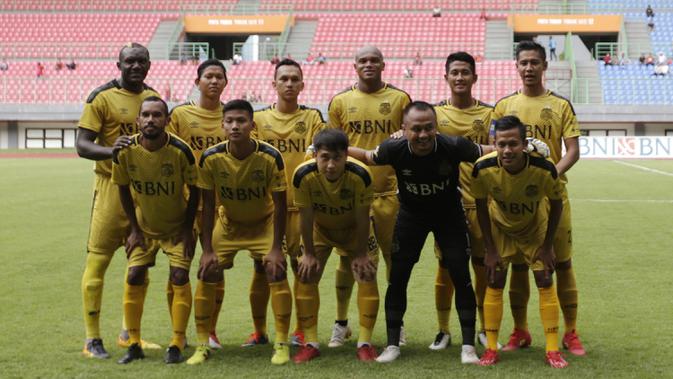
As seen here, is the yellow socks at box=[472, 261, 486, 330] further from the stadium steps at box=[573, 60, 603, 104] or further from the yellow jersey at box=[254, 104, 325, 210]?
the stadium steps at box=[573, 60, 603, 104]

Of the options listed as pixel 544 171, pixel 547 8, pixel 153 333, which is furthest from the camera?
pixel 547 8

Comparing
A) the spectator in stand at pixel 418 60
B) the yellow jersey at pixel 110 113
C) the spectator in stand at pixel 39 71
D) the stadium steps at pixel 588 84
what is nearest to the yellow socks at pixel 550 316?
the yellow jersey at pixel 110 113

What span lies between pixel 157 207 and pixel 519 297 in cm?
249

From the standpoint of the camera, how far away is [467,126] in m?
5.93

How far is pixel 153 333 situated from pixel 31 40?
44.0 meters

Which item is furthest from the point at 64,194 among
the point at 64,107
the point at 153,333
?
the point at 64,107

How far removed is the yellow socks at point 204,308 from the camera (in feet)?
17.9

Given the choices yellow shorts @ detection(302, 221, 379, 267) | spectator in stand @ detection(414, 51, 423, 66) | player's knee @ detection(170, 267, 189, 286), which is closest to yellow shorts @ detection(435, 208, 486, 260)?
yellow shorts @ detection(302, 221, 379, 267)

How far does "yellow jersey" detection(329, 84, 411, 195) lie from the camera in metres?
6.07

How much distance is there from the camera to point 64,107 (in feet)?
130

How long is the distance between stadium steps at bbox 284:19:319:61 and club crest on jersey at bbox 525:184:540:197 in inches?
1550

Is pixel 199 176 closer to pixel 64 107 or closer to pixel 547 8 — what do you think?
pixel 64 107

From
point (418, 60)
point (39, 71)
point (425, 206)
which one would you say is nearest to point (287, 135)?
point (425, 206)

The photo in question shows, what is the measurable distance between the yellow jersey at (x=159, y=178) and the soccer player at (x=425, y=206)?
3.81 feet
